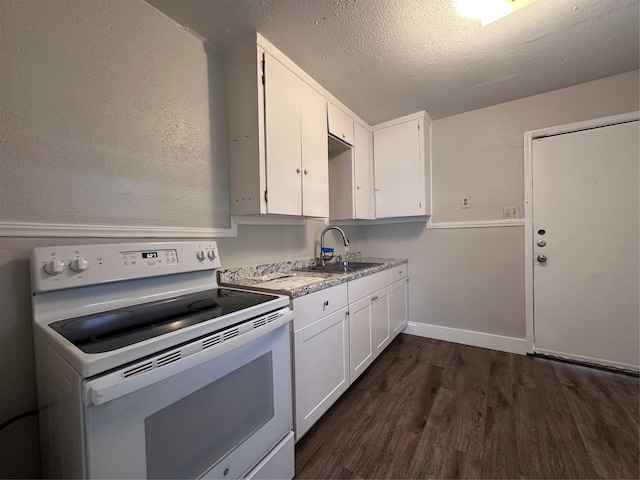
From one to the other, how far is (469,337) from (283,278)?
197cm

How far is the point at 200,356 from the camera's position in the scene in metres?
0.73

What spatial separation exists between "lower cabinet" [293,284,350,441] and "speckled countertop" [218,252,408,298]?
1.8 inches

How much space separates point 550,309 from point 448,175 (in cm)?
144

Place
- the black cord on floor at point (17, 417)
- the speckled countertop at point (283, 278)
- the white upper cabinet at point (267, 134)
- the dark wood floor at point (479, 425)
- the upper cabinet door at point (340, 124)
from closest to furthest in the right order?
the black cord on floor at point (17, 417) < the dark wood floor at point (479, 425) < the speckled countertop at point (283, 278) < the white upper cabinet at point (267, 134) < the upper cabinet door at point (340, 124)

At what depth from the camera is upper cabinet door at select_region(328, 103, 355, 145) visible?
1980 mm

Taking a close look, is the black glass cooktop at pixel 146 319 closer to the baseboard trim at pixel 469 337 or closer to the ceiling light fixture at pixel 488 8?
the ceiling light fixture at pixel 488 8

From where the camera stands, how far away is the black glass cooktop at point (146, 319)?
68cm

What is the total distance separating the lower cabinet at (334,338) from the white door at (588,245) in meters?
1.36

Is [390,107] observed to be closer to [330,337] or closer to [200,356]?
[330,337]

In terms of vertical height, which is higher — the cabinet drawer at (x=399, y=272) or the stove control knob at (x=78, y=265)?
the stove control knob at (x=78, y=265)

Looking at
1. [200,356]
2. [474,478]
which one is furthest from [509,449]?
[200,356]

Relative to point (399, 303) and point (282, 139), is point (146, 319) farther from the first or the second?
point (399, 303)

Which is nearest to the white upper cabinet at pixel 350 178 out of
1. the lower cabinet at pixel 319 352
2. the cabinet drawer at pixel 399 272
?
the cabinet drawer at pixel 399 272

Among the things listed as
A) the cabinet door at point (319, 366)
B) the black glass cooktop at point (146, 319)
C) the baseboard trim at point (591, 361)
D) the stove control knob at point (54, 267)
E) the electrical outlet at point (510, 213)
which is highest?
the electrical outlet at point (510, 213)
